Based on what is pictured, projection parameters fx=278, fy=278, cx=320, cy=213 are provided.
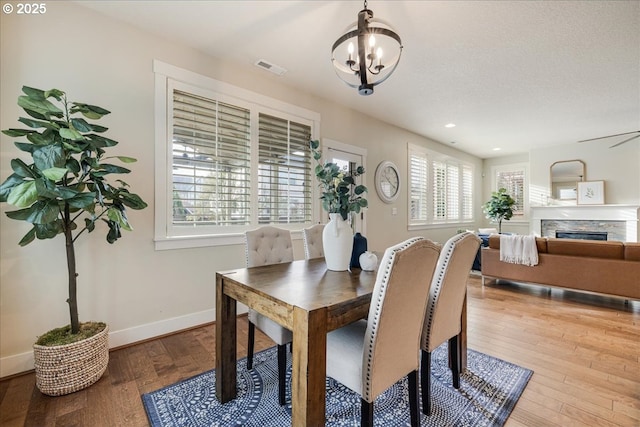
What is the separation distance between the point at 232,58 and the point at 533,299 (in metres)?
4.62

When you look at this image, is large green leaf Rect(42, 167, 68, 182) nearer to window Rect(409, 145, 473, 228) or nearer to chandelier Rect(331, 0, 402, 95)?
chandelier Rect(331, 0, 402, 95)

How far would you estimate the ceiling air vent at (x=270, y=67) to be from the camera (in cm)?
291

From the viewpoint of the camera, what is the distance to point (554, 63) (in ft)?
9.36

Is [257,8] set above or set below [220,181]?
above

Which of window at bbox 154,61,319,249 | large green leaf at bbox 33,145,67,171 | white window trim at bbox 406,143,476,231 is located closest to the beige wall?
window at bbox 154,61,319,249

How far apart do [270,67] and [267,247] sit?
2025 mm

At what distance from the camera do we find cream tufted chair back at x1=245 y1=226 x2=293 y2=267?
2078 mm

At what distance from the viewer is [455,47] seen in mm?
2602

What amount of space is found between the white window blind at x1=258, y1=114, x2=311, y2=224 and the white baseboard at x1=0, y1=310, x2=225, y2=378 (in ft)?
3.85

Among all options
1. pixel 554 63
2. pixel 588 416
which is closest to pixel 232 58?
pixel 554 63

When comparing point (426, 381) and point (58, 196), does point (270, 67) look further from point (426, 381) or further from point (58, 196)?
point (426, 381)

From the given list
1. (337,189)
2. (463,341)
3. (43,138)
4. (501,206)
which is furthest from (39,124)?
(501,206)

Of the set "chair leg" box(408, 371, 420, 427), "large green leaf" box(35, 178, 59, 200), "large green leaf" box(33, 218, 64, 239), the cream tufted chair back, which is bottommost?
"chair leg" box(408, 371, 420, 427)

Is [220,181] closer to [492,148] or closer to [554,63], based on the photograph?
[554,63]
